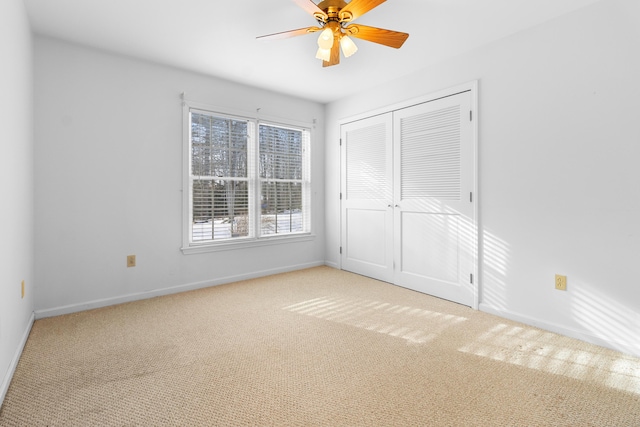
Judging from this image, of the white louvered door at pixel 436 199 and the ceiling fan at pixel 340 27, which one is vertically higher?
the ceiling fan at pixel 340 27

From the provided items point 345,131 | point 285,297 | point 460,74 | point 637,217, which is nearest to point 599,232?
point 637,217

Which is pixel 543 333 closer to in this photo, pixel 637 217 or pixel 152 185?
pixel 637 217

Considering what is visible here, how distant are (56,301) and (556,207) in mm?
4336

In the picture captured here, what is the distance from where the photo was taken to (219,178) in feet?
12.7

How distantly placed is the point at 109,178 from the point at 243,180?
1.42 meters

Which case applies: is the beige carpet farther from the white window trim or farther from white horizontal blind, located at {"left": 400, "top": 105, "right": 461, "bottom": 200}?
white horizontal blind, located at {"left": 400, "top": 105, "right": 461, "bottom": 200}

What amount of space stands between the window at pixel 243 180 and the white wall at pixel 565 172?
2333mm

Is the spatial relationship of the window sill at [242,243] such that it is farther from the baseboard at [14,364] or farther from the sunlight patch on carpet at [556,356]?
the sunlight patch on carpet at [556,356]

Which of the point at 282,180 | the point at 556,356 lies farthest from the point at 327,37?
the point at 556,356

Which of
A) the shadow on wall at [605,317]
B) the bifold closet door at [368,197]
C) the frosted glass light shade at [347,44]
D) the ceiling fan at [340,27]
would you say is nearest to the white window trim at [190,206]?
the bifold closet door at [368,197]

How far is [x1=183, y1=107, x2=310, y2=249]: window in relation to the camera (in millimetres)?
3723

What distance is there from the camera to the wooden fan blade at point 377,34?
2.18 m

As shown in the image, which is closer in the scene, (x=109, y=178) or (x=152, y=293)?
(x=109, y=178)

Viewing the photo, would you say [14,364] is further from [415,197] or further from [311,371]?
[415,197]
